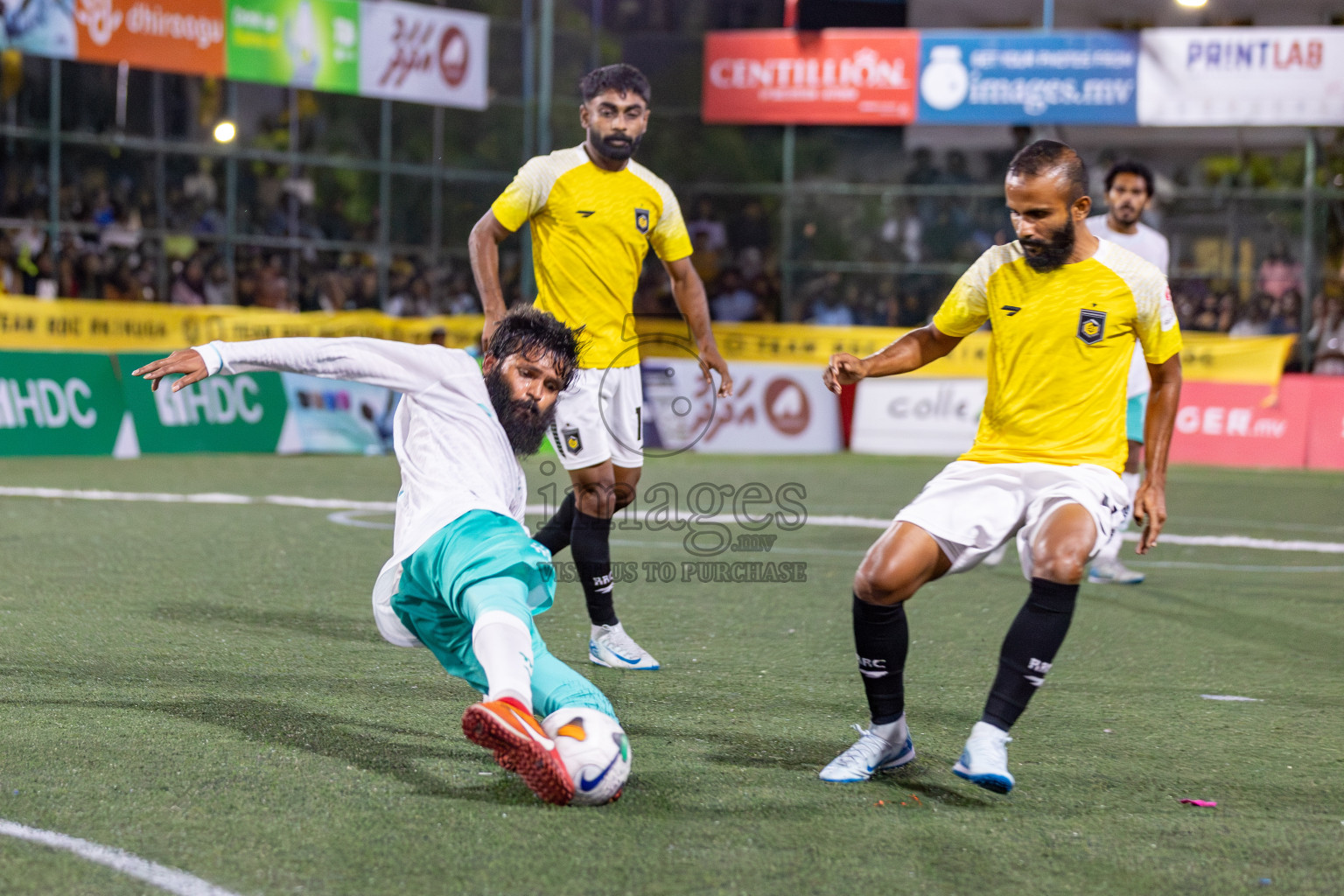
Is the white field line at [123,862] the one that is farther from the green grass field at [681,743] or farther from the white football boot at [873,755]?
the white football boot at [873,755]

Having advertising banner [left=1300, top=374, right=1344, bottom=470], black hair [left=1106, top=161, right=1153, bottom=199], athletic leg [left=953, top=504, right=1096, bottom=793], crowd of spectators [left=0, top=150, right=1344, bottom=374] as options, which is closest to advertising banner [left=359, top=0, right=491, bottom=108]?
crowd of spectators [left=0, top=150, right=1344, bottom=374]

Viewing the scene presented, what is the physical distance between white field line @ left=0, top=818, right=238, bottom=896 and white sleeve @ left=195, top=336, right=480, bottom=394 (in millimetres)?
1316

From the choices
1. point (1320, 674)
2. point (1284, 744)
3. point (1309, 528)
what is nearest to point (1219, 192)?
point (1309, 528)

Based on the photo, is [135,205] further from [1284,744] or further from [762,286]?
[1284,744]

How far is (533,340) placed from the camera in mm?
4477

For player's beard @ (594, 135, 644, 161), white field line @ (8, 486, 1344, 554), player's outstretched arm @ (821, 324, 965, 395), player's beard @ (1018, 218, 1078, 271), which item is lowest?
white field line @ (8, 486, 1344, 554)

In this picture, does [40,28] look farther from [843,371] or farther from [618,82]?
[843,371]

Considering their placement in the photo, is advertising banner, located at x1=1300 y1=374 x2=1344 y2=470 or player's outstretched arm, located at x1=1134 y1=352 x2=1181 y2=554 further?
advertising banner, located at x1=1300 y1=374 x2=1344 y2=470

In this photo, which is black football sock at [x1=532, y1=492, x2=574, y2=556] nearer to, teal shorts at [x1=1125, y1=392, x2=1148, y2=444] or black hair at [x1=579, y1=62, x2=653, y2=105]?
black hair at [x1=579, y1=62, x2=653, y2=105]

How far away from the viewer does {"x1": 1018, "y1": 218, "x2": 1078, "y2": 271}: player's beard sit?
4449 mm

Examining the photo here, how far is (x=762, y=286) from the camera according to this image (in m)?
23.5

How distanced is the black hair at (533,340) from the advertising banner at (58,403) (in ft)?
41.6

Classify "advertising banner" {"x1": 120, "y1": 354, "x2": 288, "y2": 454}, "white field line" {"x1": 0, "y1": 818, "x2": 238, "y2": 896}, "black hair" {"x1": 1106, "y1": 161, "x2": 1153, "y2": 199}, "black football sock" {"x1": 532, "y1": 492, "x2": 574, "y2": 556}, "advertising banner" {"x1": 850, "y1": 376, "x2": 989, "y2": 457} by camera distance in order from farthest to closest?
1. "advertising banner" {"x1": 850, "y1": 376, "x2": 989, "y2": 457}
2. "advertising banner" {"x1": 120, "y1": 354, "x2": 288, "y2": 454}
3. "black hair" {"x1": 1106, "y1": 161, "x2": 1153, "y2": 199}
4. "black football sock" {"x1": 532, "y1": 492, "x2": 574, "y2": 556}
5. "white field line" {"x1": 0, "y1": 818, "x2": 238, "y2": 896}

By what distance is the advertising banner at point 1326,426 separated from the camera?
59.0 feet
